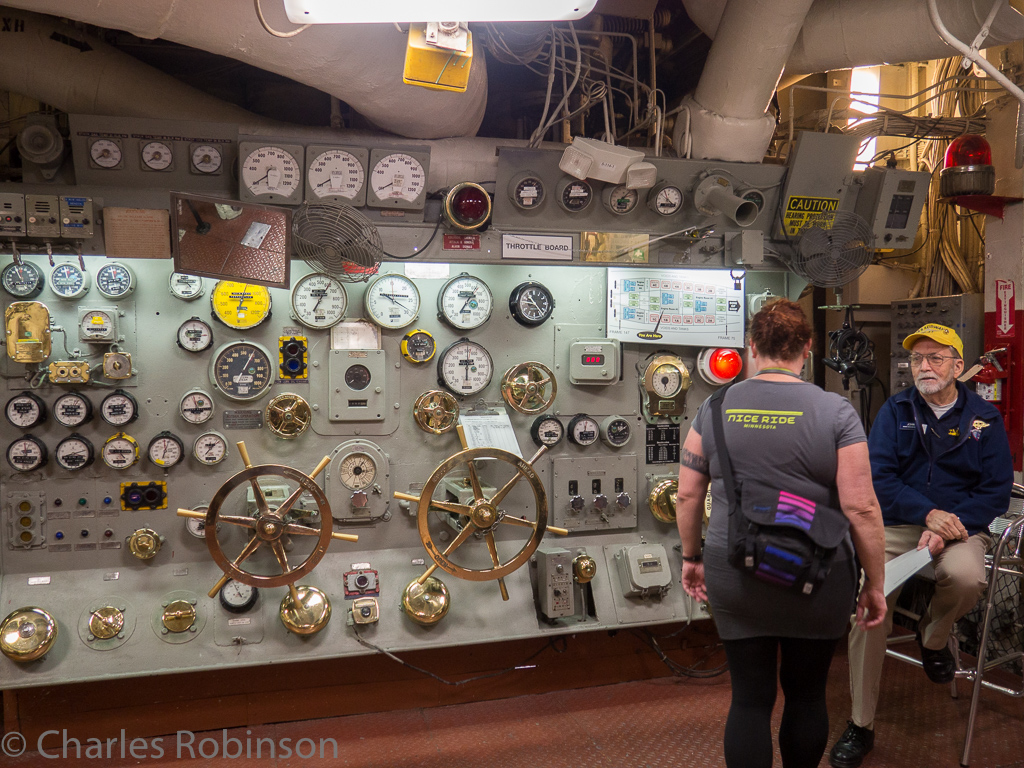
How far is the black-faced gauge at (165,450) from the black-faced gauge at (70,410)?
10.7 inches

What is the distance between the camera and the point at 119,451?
303 centimetres

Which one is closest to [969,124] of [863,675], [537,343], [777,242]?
[777,242]

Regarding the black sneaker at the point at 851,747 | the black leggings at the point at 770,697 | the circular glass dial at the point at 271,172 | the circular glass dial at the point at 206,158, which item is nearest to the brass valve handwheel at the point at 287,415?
the circular glass dial at the point at 271,172

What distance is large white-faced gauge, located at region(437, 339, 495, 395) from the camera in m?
3.34

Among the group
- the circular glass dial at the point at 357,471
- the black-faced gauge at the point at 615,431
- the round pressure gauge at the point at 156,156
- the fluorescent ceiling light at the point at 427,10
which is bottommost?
the circular glass dial at the point at 357,471

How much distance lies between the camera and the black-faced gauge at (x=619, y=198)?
3.38 metres

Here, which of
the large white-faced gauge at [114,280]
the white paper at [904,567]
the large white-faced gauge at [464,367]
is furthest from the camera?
the large white-faced gauge at [464,367]

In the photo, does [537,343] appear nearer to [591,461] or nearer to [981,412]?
[591,461]

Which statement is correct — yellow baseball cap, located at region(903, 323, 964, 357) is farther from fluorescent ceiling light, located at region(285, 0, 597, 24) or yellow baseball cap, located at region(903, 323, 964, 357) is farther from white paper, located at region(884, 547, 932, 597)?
fluorescent ceiling light, located at region(285, 0, 597, 24)

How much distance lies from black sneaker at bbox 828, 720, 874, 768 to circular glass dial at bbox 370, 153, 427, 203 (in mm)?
2691

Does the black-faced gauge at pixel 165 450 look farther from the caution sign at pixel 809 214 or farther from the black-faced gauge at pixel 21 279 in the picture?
the caution sign at pixel 809 214

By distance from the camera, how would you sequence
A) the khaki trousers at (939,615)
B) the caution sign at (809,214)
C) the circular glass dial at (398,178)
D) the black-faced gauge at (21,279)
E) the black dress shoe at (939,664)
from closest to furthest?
the khaki trousers at (939,615) → the black dress shoe at (939,664) → the black-faced gauge at (21,279) → the circular glass dial at (398,178) → the caution sign at (809,214)

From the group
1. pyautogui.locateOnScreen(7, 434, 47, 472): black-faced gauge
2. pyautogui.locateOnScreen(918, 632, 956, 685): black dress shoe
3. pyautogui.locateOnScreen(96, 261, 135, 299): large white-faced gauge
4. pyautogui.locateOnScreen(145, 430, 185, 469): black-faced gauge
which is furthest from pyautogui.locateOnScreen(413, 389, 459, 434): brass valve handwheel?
pyautogui.locateOnScreen(918, 632, 956, 685): black dress shoe

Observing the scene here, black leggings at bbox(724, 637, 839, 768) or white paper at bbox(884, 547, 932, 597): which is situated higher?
white paper at bbox(884, 547, 932, 597)
